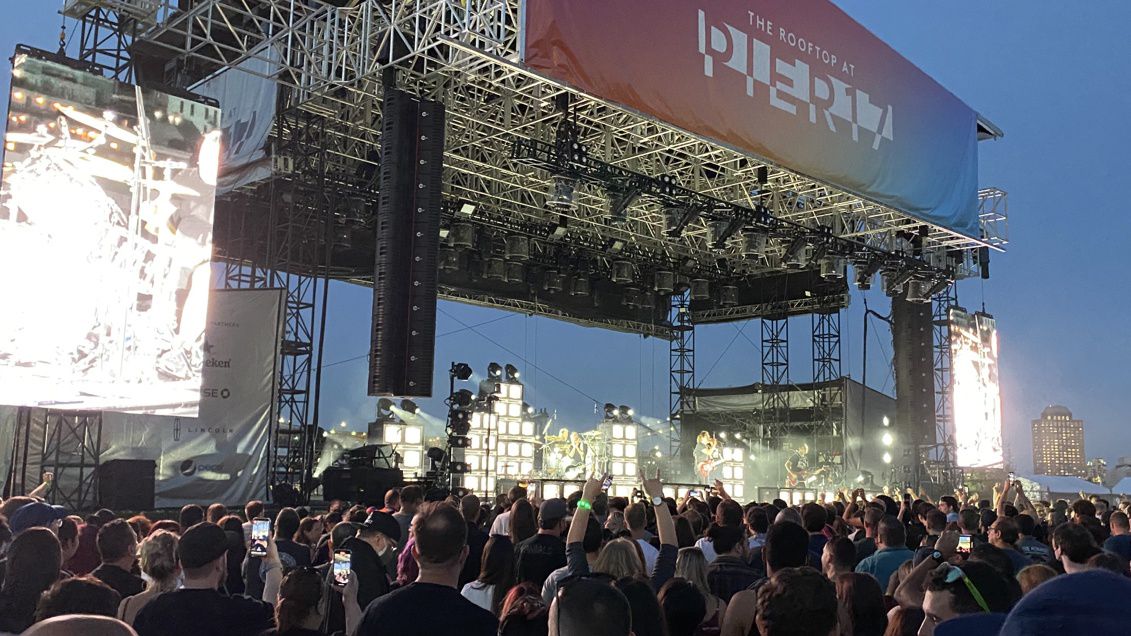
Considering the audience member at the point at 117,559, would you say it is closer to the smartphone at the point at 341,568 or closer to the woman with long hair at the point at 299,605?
the smartphone at the point at 341,568

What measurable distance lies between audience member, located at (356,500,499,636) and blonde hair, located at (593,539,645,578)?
170 cm

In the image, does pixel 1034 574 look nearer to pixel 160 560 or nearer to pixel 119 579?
pixel 160 560

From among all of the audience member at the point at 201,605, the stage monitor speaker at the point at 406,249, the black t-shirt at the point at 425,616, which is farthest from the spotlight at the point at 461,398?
the black t-shirt at the point at 425,616

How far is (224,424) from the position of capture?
16297 mm

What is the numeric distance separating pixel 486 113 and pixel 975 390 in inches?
638

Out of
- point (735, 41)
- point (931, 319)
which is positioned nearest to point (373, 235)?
point (735, 41)

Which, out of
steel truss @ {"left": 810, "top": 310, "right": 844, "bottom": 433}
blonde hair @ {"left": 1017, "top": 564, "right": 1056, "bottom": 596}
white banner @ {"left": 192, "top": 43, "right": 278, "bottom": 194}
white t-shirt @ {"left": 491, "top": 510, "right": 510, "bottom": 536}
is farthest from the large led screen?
blonde hair @ {"left": 1017, "top": 564, "right": 1056, "bottom": 596}

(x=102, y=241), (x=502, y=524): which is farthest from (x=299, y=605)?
(x=102, y=241)

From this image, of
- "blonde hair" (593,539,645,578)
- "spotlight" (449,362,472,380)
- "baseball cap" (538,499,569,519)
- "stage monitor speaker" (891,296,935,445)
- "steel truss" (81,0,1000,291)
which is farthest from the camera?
"stage monitor speaker" (891,296,935,445)

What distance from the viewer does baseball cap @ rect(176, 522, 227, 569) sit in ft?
11.9

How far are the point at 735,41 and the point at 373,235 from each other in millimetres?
10519

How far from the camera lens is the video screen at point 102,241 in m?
10.9

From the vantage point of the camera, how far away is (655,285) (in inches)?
1073

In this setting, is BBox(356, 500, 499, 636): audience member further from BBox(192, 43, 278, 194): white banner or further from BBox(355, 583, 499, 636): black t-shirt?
BBox(192, 43, 278, 194): white banner
